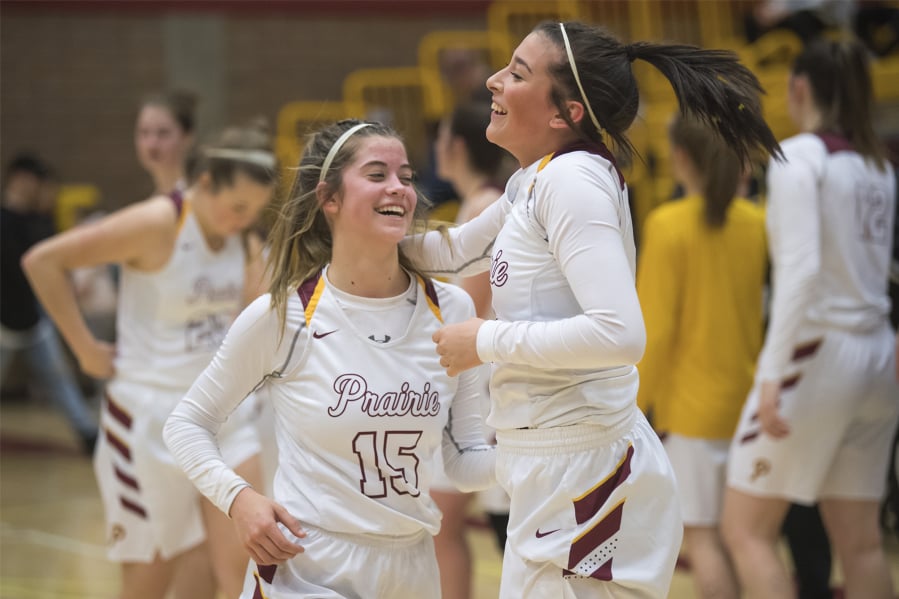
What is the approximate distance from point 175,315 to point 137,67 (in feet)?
30.9

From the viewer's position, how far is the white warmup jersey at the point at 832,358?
150 inches

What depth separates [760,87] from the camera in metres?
2.45

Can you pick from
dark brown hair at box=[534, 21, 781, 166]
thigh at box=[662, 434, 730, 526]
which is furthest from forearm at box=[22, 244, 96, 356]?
dark brown hair at box=[534, 21, 781, 166]

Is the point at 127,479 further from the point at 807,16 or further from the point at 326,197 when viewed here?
the point at 807,16

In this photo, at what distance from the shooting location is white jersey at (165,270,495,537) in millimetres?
2545

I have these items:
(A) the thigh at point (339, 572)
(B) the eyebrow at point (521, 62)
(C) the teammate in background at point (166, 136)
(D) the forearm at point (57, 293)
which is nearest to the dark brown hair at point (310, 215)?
(B) the eyebrow at point (521, 62)

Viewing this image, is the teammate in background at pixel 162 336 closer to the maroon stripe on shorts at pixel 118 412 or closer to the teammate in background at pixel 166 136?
the maroon stripe on shorts at pixel 118 412

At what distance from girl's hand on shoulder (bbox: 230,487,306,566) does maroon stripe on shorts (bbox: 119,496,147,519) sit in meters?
1.54

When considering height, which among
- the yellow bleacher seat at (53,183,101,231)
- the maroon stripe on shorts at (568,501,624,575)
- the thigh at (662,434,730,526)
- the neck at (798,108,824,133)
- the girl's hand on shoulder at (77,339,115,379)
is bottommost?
the yellow bleacher seat at (53,183,101,231)

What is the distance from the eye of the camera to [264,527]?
2420 mm

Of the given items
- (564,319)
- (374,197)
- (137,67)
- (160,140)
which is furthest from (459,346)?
(137,67)

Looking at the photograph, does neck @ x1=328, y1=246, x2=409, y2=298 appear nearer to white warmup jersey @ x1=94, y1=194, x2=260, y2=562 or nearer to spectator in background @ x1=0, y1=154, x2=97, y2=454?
white warmup jersey @ x1=94, y1=194, x2=260, y2=562

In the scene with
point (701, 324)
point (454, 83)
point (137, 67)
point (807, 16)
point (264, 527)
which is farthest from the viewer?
point (137, 67)

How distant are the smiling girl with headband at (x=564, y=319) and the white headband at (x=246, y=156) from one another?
1.80 meters
